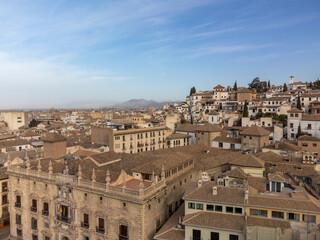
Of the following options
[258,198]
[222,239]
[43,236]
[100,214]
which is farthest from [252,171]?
[43,236]

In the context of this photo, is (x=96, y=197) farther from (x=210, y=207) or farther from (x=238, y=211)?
(x=238, y=211)

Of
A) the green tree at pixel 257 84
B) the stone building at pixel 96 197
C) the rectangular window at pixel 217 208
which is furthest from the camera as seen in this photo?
the green tree at pixel 257 84

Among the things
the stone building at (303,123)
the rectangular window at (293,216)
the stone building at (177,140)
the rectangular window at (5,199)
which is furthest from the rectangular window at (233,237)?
the stone building at (303,123)

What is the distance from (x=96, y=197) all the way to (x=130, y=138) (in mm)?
31758

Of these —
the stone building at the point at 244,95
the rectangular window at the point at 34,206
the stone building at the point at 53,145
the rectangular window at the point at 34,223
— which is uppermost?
the stone building at the point at 244,95

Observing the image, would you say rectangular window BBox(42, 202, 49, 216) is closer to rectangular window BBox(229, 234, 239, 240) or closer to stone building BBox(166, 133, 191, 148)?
rectangular window BBox(229, 234, 239, 240)

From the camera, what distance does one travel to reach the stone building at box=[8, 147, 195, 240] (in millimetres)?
25016

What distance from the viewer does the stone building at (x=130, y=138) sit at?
55.5 metres

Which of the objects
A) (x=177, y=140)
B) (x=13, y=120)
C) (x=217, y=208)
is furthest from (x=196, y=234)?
(x=13, y=120)

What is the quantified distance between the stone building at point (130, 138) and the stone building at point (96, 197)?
18.3m

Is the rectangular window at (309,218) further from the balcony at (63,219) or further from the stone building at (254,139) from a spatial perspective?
the stone building at (254,139)

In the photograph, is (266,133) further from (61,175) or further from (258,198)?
(61,175)

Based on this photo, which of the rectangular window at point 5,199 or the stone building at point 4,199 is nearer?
the stone building at point 4,199

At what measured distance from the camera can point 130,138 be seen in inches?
2306
